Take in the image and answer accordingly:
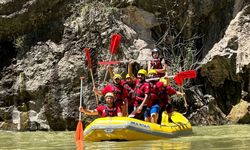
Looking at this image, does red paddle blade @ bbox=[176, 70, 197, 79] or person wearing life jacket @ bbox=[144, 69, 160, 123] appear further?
red paddle blade @ bbox=[176, 70, 197, 79]

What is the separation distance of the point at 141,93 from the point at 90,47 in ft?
12.7

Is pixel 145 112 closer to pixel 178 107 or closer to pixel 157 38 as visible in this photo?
pixel 178 107

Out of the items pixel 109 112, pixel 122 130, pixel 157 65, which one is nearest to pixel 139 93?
pixel 109 112

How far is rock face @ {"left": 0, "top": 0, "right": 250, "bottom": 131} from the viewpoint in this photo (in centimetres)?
1271

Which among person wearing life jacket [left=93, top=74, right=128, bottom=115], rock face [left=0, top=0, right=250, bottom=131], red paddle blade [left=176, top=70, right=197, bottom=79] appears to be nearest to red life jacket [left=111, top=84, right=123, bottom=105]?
person wearing life jacket [left=93, top=74, right=128, bottom=115]

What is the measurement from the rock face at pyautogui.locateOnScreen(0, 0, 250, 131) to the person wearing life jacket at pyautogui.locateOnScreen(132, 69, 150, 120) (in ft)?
10.2

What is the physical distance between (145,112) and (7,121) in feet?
15.6

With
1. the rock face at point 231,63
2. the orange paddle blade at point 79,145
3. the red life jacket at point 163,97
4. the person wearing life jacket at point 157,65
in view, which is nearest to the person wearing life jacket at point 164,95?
the red life jacket at point 163,97

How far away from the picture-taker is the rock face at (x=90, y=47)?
41.7 ft

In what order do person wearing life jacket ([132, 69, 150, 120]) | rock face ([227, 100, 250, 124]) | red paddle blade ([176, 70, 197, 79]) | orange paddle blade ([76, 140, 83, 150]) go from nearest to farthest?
orange paddle blade ([76, 140, 83, 150]) < person wearing life jacket ([132, 69, 150, 120]) < red paddle blade ([176, 70, 197, 79]) < rock face ([227, 100, 250, 124])

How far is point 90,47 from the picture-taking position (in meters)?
13.1

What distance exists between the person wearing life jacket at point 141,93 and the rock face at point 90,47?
311cm

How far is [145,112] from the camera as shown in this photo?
9555 mm

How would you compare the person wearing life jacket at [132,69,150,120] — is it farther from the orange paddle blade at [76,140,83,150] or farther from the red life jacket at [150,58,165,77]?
the orange paddle blade at [76,140,83,150]
